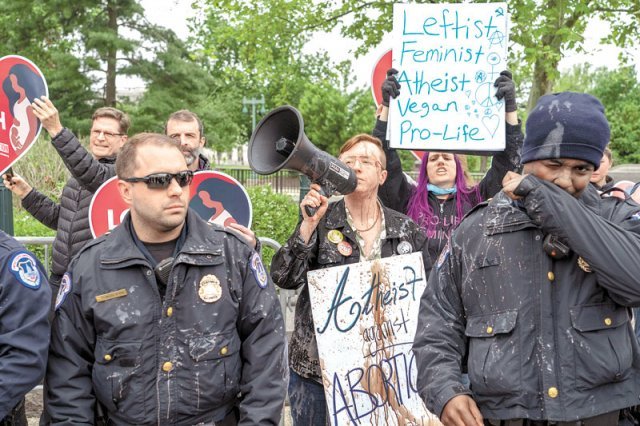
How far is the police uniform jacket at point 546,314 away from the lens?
198cm

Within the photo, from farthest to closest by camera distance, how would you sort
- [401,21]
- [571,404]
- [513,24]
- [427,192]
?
1. [513,24]
2. [427,192]
3. [401,21]
4. [571,404]

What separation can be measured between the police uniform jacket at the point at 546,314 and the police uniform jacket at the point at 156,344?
66 cm

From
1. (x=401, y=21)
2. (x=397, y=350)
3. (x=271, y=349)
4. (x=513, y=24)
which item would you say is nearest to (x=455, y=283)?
(x=271, y=349)

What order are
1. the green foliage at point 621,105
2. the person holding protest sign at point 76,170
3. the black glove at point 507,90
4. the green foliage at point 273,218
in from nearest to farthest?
the black glove at point 507,90 < the person holding protest sign at point 76,170 < the green foliage at point 273,218 < the green foliage at point 621,105

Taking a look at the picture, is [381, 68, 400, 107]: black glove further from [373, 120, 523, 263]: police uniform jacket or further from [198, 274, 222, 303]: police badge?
[198, 274, 222, 303]: police badge

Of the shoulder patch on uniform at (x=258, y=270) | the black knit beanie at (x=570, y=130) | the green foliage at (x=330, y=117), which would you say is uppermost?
the green foliage at (x=330, y=117)

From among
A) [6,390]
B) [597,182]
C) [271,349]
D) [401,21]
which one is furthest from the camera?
[597,182]

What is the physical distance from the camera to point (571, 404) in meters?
2.01

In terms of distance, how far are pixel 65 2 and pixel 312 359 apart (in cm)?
2240

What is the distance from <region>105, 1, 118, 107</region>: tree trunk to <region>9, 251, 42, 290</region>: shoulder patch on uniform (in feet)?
72.5

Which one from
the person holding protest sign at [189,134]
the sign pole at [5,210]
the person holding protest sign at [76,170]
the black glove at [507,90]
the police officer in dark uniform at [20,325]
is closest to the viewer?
the police officer in dark uniform at [20,325]

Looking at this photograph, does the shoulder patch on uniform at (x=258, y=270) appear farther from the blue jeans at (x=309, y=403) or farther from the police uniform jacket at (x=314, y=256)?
the blue jeans at (x=309, y=403)

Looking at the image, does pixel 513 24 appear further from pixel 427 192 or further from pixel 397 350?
pixel 397 350

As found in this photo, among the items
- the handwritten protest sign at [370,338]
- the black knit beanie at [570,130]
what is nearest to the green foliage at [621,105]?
the handwritten protest sign at [370,338]
